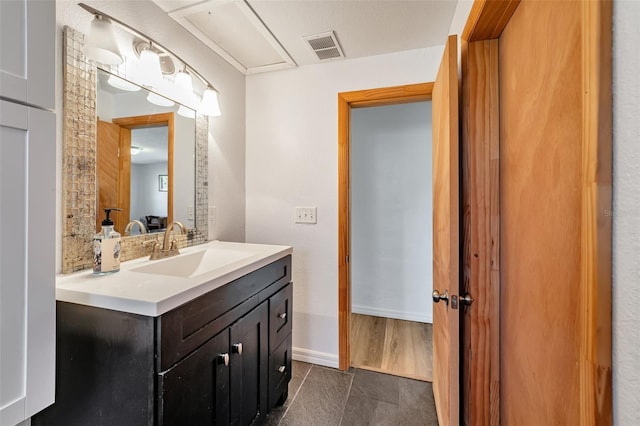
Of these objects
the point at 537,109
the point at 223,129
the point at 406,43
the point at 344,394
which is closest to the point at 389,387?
the point at 344,394

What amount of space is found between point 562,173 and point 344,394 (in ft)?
5.56

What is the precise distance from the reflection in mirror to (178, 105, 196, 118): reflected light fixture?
0.08 ft

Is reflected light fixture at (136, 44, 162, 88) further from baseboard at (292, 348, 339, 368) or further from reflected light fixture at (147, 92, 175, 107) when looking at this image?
baseboard at (292, 348, 339, 368)

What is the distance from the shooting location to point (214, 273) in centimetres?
106

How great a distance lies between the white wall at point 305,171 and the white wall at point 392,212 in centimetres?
90

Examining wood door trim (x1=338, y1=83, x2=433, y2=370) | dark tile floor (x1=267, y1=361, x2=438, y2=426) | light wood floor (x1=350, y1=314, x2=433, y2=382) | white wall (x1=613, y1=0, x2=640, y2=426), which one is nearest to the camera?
white wall (x1=613, y1=0, x2=640, y2=426)

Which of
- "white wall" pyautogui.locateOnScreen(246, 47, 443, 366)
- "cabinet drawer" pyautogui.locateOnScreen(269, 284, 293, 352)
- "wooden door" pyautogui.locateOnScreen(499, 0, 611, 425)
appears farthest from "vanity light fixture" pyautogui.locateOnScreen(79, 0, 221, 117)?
"wooden door" pyautogui.locateOnScreen(499, 0, 611, 425)

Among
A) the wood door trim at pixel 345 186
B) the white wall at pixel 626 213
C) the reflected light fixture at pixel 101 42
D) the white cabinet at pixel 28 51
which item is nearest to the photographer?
the white wall at pixel 626 213

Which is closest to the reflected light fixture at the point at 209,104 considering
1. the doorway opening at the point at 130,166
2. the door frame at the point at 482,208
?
the doorway opening at the point at 130,166

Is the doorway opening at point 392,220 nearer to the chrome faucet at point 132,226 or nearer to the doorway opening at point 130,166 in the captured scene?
the doorway opening at point 130,166

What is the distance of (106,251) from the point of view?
3.60 ft

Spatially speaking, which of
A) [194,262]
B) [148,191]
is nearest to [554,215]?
[194,262]

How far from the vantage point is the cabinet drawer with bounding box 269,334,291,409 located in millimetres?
1439

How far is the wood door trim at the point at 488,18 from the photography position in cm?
85
